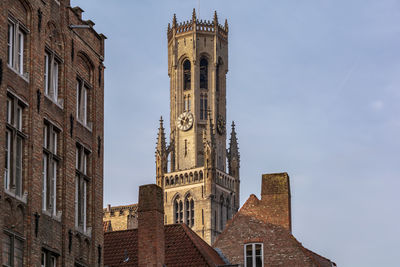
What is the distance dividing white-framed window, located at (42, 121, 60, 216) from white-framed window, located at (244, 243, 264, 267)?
511 inches

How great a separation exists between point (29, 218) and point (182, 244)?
36.0ft

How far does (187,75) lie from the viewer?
425ft

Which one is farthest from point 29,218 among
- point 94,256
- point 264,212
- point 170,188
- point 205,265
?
point 170,188

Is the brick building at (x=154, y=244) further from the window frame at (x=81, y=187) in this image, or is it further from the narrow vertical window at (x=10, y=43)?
the narrow vertical window at (x=10, y=43)

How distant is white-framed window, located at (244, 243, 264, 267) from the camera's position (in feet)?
118

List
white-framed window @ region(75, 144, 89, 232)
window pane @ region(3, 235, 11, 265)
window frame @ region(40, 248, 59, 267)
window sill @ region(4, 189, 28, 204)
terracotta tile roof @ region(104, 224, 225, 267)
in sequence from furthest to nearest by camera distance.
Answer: terracotta tile roof @ region(104, 224, 225, 267) → white-framed window @ region(75, 144, 89, 232) → window frame @ region(40, 248, 59, 267) → window sill @ region(4, 189, 28, 204) → window pane @ region(3, 235, 11, 265)

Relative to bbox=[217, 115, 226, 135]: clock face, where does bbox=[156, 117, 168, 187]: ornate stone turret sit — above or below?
below

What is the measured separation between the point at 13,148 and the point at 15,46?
2447mm

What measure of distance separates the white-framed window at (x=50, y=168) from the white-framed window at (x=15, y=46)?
1.78 meters

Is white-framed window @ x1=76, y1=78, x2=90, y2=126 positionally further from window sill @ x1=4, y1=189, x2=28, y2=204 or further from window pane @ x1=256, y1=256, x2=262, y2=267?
window pane @ x1=256, y1=256, x2=262, y2=267

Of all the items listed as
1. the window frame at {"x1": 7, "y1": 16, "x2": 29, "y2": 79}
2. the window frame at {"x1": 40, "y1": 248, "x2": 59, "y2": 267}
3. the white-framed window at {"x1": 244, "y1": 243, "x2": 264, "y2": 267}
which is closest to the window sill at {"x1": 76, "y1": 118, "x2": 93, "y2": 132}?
the window frame at {"x1": 7, "y1": 16, "x2": 29, "y2": 79}

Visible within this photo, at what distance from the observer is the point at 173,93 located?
129375 mm

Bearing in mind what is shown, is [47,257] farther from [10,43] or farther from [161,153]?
[161,153]

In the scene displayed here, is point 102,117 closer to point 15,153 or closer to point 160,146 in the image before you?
point 15,153
